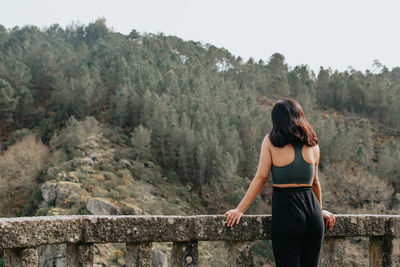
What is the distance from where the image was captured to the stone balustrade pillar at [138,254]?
10.6ft

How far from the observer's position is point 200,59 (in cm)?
8944

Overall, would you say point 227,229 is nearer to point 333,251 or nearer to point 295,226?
point 295,226

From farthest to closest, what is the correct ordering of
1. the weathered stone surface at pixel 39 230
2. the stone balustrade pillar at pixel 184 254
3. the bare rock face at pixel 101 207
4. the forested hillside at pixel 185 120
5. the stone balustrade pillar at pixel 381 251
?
1. the forested hillside at pixel 185 120
2. the bare rock face at pixel 101 207
3. the stone balustrade pillar at pixel 381 251
4. the stone balustrade pillar at pixel 184 254
5. the weathered stone surface at pixel 39 230

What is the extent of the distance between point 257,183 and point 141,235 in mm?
1122

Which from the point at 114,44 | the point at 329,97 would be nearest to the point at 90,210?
the point at 329,97

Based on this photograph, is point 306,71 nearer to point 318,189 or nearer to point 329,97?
point 329,97

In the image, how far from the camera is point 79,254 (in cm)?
313

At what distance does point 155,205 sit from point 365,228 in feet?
127

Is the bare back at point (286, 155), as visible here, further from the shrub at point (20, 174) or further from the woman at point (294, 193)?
the shrub at point (20, 174)

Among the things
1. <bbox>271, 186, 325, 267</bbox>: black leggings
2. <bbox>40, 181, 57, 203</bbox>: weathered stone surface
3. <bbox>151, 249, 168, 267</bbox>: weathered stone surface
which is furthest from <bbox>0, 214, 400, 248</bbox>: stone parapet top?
<bbox>40, 181, 57, 203</bbox>: weathered stone surface

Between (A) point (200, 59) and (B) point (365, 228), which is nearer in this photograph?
(B) point (365, 228)

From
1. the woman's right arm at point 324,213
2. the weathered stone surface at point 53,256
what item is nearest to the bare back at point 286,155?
the woman's right arm at point 324,213

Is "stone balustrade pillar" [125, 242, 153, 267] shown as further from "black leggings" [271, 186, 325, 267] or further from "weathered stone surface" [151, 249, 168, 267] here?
"weathered stone surface" [151, 249, 168, 267]

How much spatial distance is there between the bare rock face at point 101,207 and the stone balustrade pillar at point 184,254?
33.4 metres
